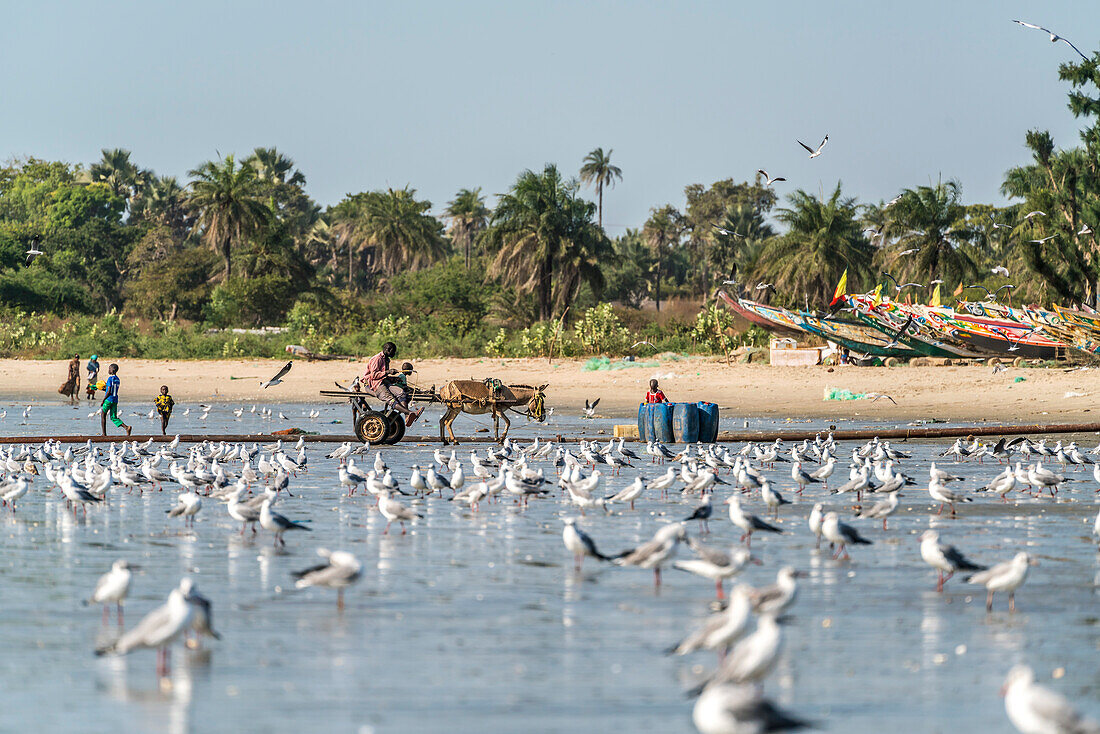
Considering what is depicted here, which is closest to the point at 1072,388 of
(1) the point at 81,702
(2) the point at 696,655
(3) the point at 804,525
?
(3) the point at 804,525

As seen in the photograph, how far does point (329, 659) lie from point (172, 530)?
678 cm

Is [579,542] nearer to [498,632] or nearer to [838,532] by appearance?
[498,632]

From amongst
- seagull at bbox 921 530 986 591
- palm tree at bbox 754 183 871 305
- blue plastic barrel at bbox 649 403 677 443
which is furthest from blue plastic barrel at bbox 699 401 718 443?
palm tree at bbox 754 183 871 305

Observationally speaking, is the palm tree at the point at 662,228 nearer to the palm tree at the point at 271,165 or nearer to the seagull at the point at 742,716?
the palm tree at the point at 271,165

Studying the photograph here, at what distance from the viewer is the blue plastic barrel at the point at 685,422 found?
27.0 m

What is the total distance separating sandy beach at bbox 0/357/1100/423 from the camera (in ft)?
124

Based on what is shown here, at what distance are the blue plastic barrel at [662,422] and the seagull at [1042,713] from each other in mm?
20825

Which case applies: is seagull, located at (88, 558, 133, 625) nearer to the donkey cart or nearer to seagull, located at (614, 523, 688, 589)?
seagull, located at (614, 523, 688, 589)

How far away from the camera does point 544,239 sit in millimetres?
70250

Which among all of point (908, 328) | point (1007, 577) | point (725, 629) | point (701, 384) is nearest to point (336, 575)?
point (725, 629)

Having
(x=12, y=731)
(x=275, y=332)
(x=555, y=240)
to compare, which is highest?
(x=555, y=240)

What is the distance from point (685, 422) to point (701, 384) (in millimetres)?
18421

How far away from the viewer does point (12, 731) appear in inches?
267

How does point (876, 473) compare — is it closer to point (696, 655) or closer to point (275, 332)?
point (696, 655)
